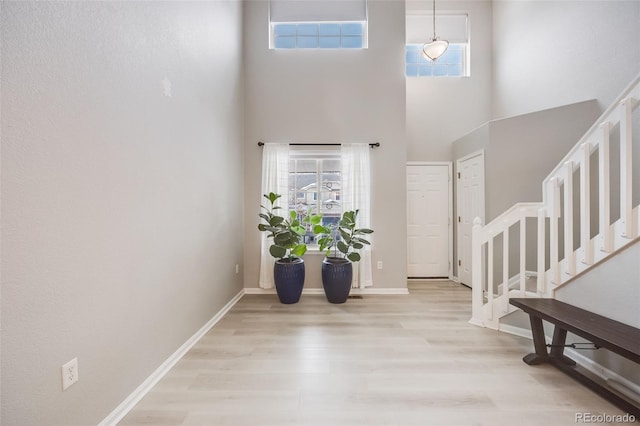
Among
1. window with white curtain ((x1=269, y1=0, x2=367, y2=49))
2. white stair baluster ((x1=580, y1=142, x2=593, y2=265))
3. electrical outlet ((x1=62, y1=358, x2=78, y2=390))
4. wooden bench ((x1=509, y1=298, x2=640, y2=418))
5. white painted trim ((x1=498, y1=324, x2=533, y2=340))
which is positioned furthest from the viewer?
window with white curtain ((x1=269, y1=0, x2=367, y2=49))

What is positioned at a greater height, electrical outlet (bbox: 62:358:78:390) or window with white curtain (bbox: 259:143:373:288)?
window with white curtain (bbox: 259:143:373:288)

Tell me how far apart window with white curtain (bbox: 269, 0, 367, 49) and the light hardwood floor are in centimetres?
397

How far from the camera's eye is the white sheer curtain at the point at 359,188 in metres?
3.66

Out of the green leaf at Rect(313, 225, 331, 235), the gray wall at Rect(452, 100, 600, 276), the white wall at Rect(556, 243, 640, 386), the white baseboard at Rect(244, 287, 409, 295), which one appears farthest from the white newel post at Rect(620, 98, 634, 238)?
the green leaf at Rect(313, 225, 331, 235)

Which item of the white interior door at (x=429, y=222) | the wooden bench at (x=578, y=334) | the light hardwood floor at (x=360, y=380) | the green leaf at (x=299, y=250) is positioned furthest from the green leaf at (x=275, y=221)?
the wooden bench at (x=578, y=334)

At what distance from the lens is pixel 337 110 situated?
12.4 ft

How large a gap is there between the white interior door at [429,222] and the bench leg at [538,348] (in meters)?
2.44

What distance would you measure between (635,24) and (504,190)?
192cm

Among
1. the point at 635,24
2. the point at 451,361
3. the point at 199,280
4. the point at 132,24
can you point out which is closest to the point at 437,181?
the point at 635,24

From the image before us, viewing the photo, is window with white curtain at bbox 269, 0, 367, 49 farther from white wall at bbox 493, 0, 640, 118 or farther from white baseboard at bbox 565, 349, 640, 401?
white baseboard at bbox 565, 349, 640, 401

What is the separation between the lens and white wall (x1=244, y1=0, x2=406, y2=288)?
3723 mm

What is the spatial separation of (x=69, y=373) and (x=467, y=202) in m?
4.62

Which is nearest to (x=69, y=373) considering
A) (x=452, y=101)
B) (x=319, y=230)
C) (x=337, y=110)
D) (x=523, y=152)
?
(x=319, y=230)

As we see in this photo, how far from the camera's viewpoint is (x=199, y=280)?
2.44m
